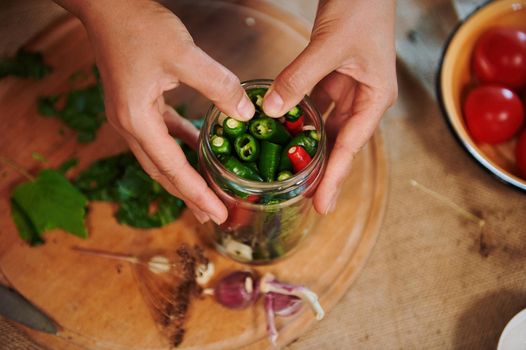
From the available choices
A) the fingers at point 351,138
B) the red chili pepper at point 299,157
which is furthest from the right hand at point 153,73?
the fingers at point 351,138

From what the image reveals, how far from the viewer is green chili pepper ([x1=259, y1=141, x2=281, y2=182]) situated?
864 millimetres

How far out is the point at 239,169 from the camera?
837 mm

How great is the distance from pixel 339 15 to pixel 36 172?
79 centimetres

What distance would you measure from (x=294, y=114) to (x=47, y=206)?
23.8 inches

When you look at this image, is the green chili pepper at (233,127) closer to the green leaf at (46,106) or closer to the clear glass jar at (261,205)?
the clear glass jar at (261,205)

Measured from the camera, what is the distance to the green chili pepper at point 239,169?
0.83 metres

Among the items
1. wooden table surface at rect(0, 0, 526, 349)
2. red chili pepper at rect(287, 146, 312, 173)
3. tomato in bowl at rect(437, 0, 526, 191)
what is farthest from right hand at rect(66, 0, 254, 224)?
tomato in bowl at rect(437, 0, 526, 191)

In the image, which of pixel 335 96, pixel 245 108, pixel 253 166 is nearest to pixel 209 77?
pixel 245 108

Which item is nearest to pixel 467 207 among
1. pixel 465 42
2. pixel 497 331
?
pixel 497 331

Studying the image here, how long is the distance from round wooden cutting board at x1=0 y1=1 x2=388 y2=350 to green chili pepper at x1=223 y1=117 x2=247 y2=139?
0.33m

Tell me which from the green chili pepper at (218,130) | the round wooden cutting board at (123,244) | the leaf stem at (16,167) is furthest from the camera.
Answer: the leaf stem at (16,167)

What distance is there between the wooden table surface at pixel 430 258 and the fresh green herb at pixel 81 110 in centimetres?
23

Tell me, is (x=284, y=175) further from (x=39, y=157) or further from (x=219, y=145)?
(x=39, y=157)

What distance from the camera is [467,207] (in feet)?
3.90
